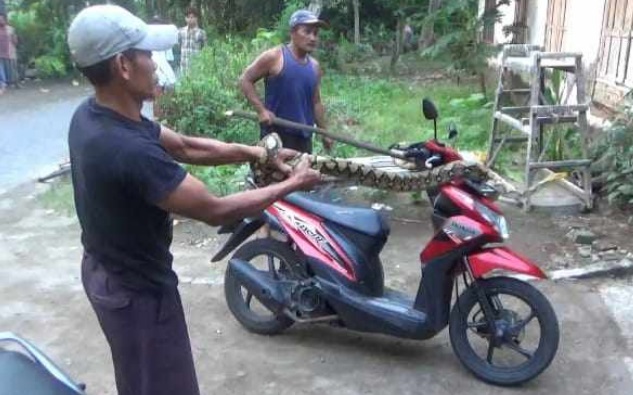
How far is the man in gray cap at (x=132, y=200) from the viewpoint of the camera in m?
2.09

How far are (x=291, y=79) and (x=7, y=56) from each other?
1246 centimetres

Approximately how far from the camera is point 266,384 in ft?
11.9

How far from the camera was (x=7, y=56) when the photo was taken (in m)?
15.4

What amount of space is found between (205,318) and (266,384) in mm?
894

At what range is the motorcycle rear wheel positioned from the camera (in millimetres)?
3990

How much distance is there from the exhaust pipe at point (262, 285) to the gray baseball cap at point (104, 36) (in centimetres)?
201

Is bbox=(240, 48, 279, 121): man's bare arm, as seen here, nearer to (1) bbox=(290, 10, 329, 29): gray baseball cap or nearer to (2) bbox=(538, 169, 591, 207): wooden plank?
(1) bbox=(290, 10, 329, 29): gray baseball cap

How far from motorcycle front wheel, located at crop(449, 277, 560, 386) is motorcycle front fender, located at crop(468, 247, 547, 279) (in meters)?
0.08

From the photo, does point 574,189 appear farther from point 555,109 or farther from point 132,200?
point 132,200

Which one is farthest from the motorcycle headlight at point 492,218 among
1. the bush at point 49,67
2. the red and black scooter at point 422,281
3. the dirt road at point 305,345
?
the bush at point 49,67

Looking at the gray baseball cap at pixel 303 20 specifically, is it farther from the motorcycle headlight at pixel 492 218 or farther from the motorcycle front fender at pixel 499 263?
the motorcycle front fender at pixel 499 263

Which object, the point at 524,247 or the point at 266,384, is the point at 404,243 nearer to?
the point at 524,247

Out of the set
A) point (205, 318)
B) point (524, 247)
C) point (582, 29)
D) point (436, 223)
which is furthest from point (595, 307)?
point (582, 29)

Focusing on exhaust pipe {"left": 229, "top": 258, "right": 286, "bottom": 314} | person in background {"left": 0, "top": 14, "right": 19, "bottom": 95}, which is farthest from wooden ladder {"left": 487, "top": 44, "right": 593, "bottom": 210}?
person in background {"left": 0, "top": 14, "right": 19, "bottom": 95}
